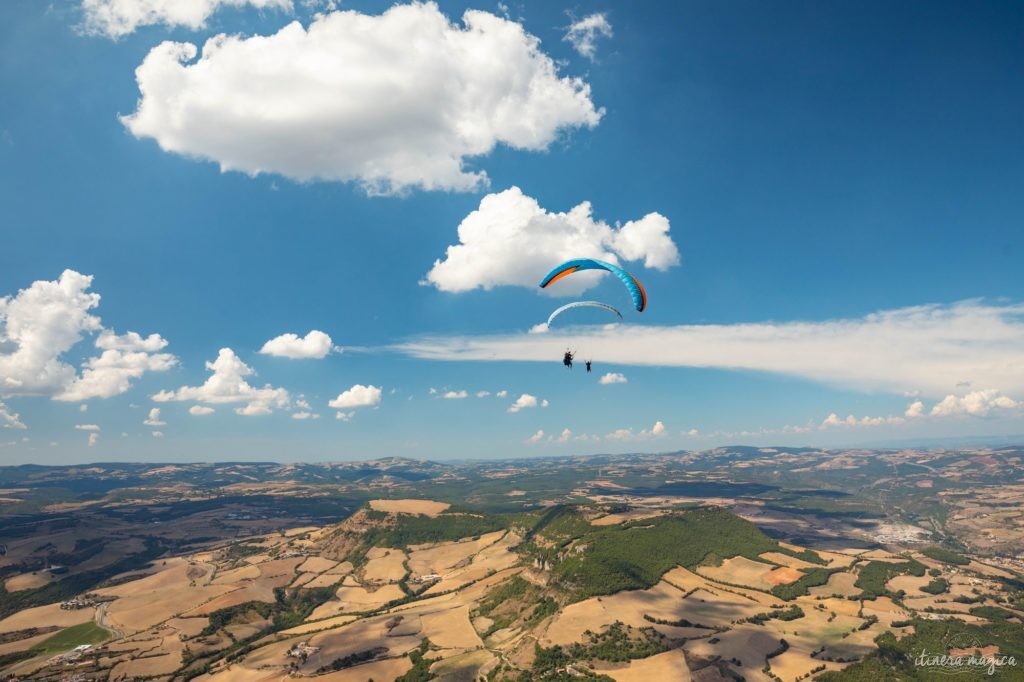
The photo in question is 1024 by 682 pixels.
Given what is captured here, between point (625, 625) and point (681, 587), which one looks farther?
point (681, 587)

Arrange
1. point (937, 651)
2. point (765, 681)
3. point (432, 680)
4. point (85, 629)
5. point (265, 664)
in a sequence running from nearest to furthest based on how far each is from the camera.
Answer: point (765, 681), point (432, 680), point (937, 651), point (265, 664), point (85, 629)

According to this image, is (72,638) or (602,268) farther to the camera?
(72,638)

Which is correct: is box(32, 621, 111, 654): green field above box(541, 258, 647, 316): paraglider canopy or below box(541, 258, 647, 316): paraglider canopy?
below

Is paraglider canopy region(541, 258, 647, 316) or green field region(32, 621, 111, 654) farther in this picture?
green field region(32, 621, 111, 654)

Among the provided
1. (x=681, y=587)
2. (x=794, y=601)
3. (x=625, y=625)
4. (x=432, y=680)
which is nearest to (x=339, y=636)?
(x=432, y=680)

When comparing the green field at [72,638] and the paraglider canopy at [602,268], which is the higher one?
the paraglider canopy at [602,268]

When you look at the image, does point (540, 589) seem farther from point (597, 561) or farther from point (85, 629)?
point (85, 629)

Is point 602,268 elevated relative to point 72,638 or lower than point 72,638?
elevated

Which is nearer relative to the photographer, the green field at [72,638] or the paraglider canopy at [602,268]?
the paraglider canopy at [602,268]

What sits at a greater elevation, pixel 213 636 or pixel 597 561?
pixel 597 561

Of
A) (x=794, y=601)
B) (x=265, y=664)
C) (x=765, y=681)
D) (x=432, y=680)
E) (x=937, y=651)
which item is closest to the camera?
(x=765, y=681)
